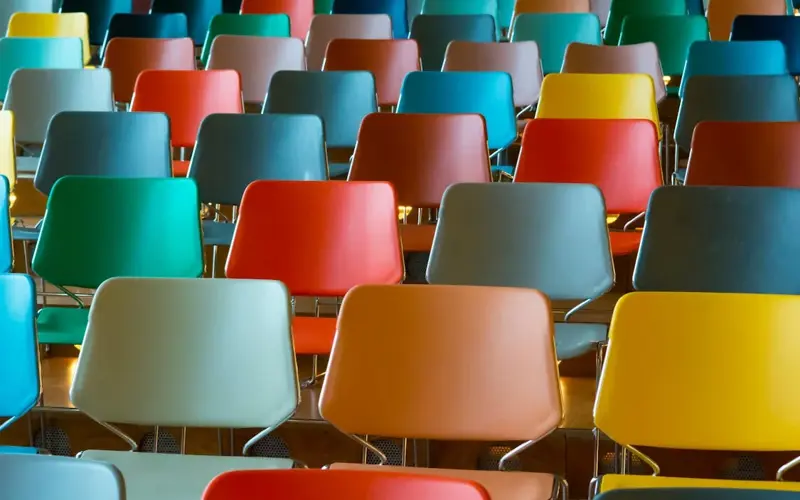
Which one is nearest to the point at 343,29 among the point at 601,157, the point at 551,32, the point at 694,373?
the point at 551,32

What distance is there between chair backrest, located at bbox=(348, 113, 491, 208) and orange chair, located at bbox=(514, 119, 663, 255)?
0.56 ft

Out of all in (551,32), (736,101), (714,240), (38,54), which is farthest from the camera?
(551,32)

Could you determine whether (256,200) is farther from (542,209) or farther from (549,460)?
(549,460)

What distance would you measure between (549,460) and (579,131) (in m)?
1.24

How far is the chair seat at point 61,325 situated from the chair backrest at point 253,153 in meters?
0.73

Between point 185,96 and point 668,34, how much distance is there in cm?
247

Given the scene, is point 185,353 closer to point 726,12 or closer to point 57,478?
point 57,478

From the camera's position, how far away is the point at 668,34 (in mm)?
6043

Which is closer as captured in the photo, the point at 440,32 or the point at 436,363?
the point at 436,363

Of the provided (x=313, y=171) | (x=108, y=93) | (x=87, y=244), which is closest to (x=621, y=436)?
(x=87, y=244)

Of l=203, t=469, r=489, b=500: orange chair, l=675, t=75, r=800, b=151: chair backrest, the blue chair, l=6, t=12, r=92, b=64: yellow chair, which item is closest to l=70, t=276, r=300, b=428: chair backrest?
l=203, t=469, r=489, b=500: orange chair

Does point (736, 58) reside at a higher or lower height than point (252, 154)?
higher

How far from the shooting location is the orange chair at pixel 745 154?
3895mm

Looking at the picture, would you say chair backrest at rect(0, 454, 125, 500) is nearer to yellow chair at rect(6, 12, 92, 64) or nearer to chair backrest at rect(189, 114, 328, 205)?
chair backrest at rect(189, 114, 328, 205)
